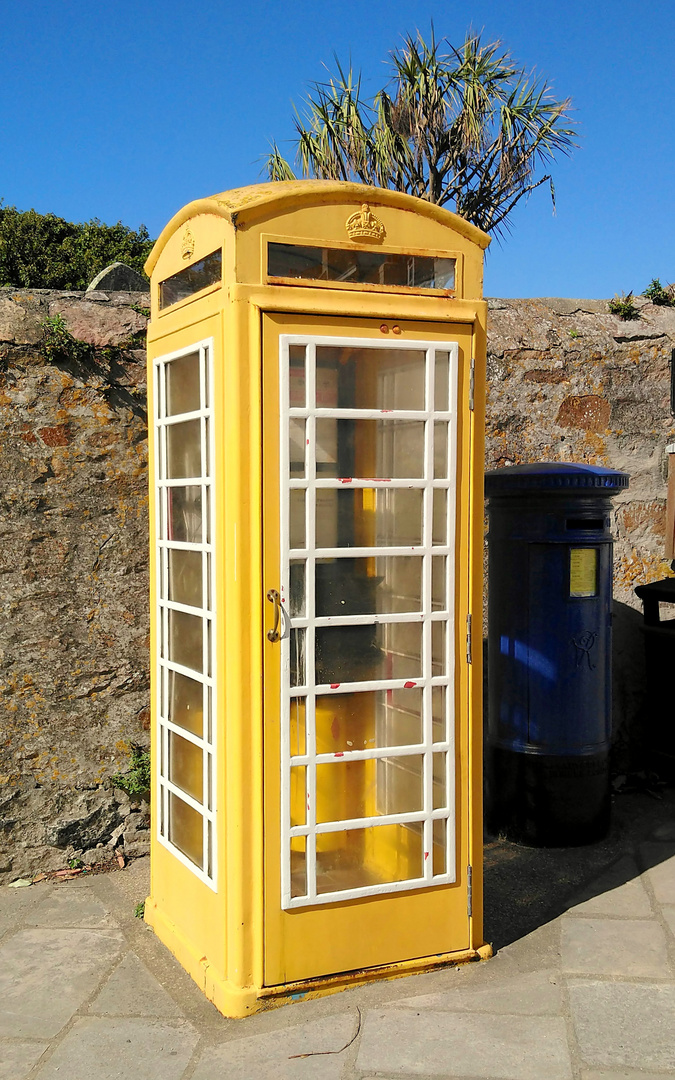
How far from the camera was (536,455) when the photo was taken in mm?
5004

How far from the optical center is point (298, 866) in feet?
10.0

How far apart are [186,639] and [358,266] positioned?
1.47 m

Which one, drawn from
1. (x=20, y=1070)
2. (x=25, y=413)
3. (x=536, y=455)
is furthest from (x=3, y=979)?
(x=536, y=455)

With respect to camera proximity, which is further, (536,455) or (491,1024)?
(536,455)

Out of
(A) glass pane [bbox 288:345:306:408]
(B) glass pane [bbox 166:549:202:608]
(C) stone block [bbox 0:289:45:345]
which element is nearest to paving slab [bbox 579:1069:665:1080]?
(B) glass pane [bbox 166:549:202:608]

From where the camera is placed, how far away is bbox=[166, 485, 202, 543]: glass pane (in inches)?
128

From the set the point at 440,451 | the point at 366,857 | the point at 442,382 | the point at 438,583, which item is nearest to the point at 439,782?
the point at 366,857

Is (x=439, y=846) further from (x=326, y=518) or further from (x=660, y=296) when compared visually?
(x=660, y=296)

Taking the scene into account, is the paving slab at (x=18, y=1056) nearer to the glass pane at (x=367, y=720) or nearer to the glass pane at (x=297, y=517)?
the glass pane at (x=367, y=720)

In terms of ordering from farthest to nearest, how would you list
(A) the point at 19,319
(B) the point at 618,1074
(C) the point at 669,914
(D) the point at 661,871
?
1. (D) the point at 661,871
2. (A) the point at 19,319
3. (C) the point at 669,914
4. (B) the point at 618,1074

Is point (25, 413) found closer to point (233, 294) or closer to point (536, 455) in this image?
point (233, 294)

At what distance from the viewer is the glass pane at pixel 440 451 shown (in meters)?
3.17

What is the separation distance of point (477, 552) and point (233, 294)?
1.24 metres

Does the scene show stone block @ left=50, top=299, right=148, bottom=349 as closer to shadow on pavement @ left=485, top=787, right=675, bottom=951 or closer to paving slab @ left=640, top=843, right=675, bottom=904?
shadow on pavement @ left=485, top=787, right=675, bottom=951
